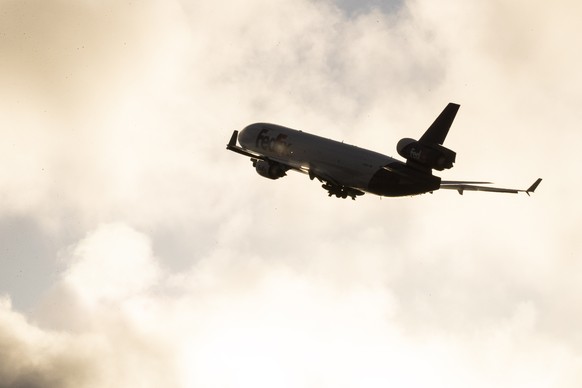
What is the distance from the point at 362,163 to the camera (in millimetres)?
72562

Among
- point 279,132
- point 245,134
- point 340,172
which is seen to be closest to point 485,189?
point 340,172

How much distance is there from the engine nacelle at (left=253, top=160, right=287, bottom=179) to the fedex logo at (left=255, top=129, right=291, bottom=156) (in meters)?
1.57

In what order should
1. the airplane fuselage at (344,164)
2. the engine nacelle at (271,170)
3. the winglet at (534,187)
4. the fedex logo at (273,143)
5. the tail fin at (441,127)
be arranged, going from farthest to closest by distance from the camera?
the fedex logo at (273,143), the engine nacelle at (271,170), the winglet at (534,187), the airplane fuselage at (344,164), the tail fin at (441,127)

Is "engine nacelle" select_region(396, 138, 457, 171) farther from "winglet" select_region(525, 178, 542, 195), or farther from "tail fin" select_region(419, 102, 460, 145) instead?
"winglet" select_region(525, 178, 542, 195)

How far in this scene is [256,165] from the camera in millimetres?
83625

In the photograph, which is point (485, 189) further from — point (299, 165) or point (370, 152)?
point (299, 165)

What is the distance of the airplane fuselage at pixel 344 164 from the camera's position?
230 ft

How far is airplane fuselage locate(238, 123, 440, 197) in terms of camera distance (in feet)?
230

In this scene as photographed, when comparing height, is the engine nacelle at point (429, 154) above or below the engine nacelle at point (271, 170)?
below

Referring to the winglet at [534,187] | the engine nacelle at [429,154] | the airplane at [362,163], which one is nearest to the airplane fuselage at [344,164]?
the airplane at [362,163]

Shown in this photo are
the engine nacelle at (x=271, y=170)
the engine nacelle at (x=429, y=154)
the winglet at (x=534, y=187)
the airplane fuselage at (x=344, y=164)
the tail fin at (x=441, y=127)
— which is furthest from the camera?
the engine nacelle at (x=271, y=170)

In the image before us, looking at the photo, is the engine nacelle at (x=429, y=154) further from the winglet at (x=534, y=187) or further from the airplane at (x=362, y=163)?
the winglet at (x=534, y=187)

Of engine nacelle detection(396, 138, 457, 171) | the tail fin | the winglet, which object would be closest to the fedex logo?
engine nacelle detection(396, 138, 457, 171)

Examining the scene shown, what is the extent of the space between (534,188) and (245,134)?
3467 cm
